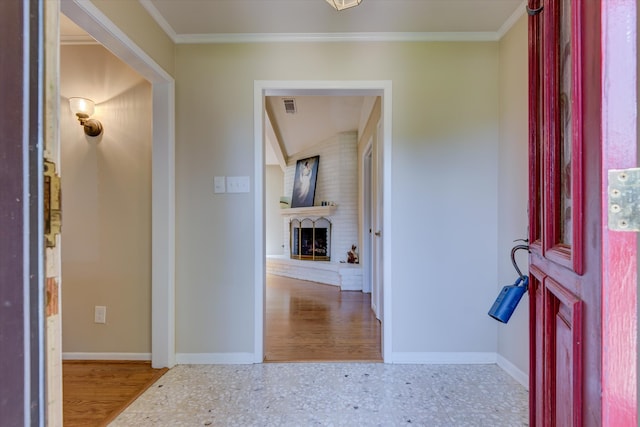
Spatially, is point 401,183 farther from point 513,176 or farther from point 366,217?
point 366,217

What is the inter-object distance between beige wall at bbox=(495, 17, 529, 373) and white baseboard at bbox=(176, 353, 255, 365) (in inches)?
69.8

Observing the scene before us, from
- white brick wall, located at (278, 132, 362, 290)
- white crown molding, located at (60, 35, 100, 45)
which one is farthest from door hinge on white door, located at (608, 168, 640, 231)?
white brick wall, located at (278, 132, 362, 290)

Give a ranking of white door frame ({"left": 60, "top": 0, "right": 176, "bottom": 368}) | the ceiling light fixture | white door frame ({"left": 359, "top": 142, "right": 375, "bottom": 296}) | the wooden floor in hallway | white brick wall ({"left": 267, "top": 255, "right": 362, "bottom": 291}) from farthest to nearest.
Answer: white brick wall ({"left": 267, "top": 255, "right": 362, "bottom": 291}) → white door frame ({"left": 359, "top": 142, "right": 375, "bottom": 296}) → the wooden floor in hallway → white door frame ({"left": 60, "top": 0, "right": 176, "bottom": 368}) → the ceiling light fixture

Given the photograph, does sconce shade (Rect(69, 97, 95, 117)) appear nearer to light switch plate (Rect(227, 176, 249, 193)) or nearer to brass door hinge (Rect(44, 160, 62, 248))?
light switch plate (Rect(227, 176, 249, 193))

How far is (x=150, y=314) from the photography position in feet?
7.32

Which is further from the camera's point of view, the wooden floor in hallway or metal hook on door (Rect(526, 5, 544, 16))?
the wooden floor in hallway

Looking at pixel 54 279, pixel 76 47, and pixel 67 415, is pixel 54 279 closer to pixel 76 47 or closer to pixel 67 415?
pixel 67 415

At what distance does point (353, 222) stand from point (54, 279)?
4.86 metres

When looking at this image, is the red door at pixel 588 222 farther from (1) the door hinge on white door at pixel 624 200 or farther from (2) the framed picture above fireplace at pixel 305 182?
(2) the framed picture above fireplace at pixel 305 182

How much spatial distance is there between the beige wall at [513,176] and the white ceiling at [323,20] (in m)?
0.24

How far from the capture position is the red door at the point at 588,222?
0.49 meters

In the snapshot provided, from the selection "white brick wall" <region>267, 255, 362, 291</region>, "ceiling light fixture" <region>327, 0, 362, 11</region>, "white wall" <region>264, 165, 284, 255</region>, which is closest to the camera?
"ceiling light fixture" <region>327, 0, 362, 11</region>

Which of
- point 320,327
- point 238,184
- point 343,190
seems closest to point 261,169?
point 238,184

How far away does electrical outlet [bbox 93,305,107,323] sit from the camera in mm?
2260
